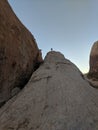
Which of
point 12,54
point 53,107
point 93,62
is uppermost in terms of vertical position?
point 93,62

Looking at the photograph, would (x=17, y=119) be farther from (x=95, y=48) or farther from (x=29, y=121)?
(x=95, y=48)

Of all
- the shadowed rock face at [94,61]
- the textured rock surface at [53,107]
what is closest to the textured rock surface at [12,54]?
the textured rock surface at [53,107]

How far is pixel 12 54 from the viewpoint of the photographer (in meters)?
7.57

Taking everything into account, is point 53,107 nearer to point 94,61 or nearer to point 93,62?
point 94,61

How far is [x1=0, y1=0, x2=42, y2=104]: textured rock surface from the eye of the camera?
711cm

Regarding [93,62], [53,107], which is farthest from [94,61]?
[53,107]

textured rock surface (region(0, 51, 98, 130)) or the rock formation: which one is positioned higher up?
the rock formation

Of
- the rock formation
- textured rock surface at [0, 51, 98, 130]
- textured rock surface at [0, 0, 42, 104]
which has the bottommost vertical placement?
textured rock surface at [0, 51, 98, 130]

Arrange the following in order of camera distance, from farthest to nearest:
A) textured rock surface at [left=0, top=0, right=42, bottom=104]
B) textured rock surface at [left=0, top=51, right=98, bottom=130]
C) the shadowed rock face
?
the shadowed rock face → textured rock surface at [left=0, top=0, right=42, bottom=104] → textured rock surface at [left=0, top=51, right=98, bottom=130]

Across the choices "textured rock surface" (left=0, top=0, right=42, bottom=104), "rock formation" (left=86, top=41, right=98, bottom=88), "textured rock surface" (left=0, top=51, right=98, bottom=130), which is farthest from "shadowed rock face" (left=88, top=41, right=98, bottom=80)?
"textured rock surface" (left=0, top=51, right=98, bottom=130)

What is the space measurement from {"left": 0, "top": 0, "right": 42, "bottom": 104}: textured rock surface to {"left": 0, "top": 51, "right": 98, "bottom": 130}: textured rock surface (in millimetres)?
728

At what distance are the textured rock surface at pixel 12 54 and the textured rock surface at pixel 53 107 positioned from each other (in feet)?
2.39

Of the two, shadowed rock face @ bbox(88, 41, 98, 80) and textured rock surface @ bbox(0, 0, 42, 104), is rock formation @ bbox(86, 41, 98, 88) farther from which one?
textured rock surface @ bbox(0, 0, 42, 104)

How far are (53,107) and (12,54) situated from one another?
2.80 metres
